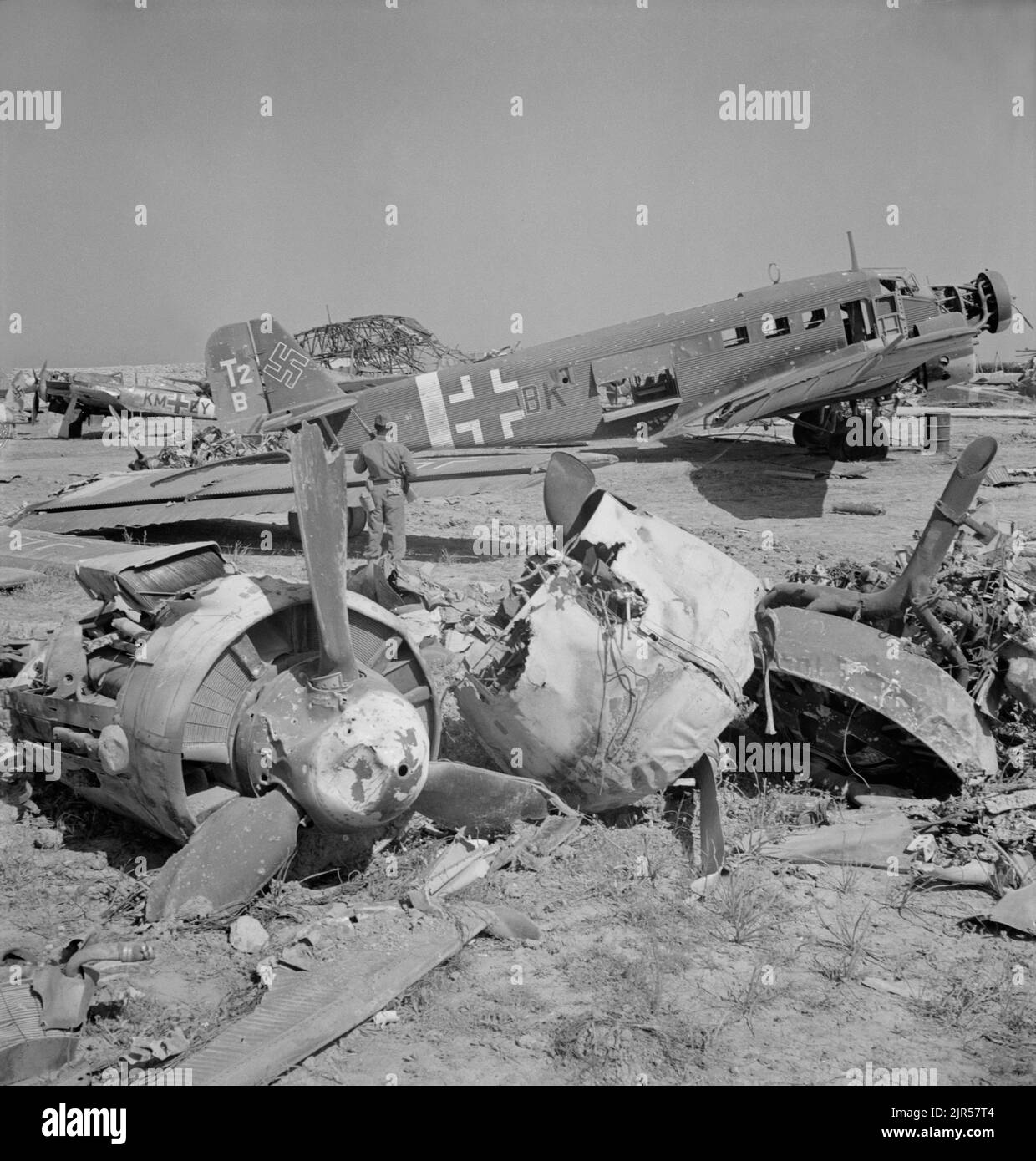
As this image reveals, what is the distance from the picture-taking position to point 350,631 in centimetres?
498

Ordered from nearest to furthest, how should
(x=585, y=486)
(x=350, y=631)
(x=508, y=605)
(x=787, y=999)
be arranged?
(x=787, y=999) → (x=350, y=631) → (x=508, y=605) → (x=585, y=486)

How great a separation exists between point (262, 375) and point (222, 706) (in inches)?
527

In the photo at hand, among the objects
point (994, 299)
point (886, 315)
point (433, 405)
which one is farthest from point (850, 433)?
point (433, 405)

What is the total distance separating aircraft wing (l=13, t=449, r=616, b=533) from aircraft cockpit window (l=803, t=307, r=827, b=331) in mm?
6255

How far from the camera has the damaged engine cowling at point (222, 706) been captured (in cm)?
435

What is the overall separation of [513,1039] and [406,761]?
3.85ft

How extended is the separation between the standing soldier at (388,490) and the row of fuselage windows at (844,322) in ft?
28.4

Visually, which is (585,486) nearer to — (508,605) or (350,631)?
(508,605)

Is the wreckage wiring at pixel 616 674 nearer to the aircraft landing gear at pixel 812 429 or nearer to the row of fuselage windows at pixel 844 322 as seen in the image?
the row of fuselage windows at pixel 844 322

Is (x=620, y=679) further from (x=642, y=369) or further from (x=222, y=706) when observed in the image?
(x=642, y=369)

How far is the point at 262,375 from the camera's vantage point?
16984mm
